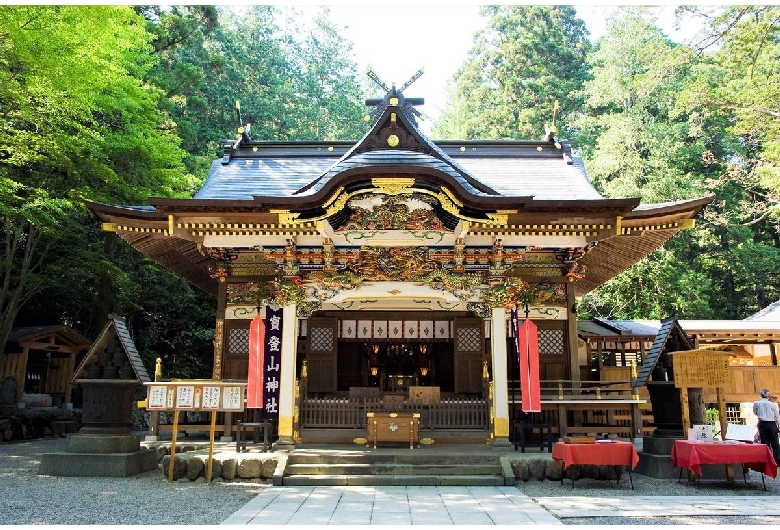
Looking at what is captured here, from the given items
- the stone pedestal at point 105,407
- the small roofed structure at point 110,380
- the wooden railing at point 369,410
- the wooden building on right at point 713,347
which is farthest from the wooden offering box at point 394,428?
the wooden building on right at point 713,347

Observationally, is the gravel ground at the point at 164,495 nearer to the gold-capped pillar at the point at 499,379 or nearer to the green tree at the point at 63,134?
the gold-capped pillar at the point at 499,379

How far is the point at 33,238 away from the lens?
553 inches

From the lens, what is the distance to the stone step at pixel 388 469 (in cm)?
791

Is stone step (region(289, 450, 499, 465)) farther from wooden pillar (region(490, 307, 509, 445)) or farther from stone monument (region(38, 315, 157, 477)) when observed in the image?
stone monument (region(38, 315, 157, 477))

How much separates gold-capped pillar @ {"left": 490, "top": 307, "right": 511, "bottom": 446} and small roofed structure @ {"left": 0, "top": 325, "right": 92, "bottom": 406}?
13298 mm

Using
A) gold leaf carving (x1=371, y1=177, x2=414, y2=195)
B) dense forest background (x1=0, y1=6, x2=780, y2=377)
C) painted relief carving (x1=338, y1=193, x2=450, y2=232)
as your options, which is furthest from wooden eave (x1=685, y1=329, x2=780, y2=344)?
gold leaf carving (x1=371, y1=177, x2=414, y2=195)

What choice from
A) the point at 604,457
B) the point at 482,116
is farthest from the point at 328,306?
the point at 482,116

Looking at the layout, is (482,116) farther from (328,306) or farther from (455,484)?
(455,484)

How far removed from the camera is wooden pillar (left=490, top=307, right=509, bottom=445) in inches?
367

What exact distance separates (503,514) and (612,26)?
2979 centimetres

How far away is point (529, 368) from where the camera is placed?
9250 mm

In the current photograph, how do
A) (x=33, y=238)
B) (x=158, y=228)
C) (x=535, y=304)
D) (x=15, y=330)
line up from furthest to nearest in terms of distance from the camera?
(x=15, y=330) → (x=33, y=238) → (x=535, y=304) → (x=158, y=228)

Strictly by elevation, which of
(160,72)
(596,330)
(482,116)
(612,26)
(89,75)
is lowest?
(596,330)

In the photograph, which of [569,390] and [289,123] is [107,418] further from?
[289,123]
